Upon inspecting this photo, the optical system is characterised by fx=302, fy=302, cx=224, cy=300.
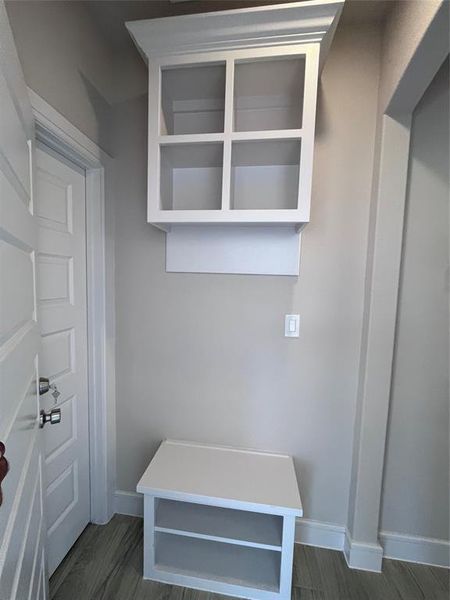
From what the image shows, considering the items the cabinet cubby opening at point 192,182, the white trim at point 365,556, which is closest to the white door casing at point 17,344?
the cabinet cubby opening at point 192,182

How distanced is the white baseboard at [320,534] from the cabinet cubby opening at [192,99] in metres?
2.09

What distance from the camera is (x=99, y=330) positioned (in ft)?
5.29

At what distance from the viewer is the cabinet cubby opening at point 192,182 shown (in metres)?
1.45

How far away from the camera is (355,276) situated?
1.51 meters

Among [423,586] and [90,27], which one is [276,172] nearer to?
[90,27]

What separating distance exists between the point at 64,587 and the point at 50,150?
6.35 ft

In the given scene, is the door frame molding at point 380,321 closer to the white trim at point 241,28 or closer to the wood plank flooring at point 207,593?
the wood plank flooring at point 207,593

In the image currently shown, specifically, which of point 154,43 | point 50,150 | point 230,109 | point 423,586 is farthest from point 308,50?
point 423,586

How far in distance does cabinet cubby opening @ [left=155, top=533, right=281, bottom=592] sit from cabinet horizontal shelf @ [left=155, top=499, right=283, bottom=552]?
122mm

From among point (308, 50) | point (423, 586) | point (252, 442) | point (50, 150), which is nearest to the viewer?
point (308, 50)

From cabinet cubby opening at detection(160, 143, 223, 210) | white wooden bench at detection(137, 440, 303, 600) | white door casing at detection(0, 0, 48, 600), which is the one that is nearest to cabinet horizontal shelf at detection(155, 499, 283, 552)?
white wooden bench at detection(137, 440, 303, 600)

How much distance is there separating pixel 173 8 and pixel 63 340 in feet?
5.26

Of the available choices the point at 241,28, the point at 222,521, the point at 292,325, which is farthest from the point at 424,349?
the point at 241,28

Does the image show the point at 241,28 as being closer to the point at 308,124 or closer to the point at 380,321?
the point at 308,124
